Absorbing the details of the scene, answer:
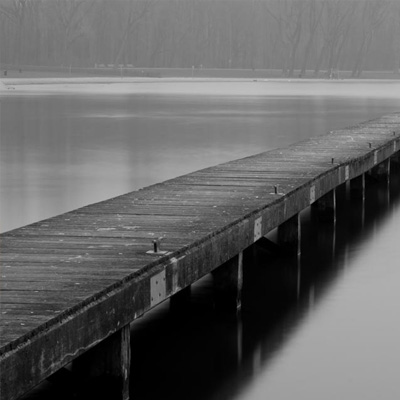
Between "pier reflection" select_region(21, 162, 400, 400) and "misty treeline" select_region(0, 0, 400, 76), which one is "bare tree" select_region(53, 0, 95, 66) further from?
"pier reflection" select_region(21, 162, 400, 400)

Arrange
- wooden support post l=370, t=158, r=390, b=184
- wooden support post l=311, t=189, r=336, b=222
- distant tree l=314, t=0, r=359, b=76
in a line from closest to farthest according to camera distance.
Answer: wooden support post l=311, t=189, r=336, b=222, wooden support post l=370, t=158, r=390, b=184, distant tree l=314, t=0, r=359, b=76

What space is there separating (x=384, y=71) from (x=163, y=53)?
29030 millimetres

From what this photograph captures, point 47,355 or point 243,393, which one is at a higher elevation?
point 47,355

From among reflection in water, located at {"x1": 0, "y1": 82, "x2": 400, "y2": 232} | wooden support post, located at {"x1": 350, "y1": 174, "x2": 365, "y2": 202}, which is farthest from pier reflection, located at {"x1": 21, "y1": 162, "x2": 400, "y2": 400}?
reflection in water, located at {"x1": 0, "y1": 82, "x2": 400, "y2": 232}

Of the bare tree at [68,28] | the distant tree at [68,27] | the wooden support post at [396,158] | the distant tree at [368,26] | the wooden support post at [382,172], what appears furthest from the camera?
the distant tree at [368,26]

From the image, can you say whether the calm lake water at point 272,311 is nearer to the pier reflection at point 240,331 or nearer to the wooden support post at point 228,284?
the pier reflection at point 240,331

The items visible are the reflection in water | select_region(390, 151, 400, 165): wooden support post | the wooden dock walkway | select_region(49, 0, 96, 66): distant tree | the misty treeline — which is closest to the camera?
the wooden dock walkway

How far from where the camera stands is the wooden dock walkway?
531 centimetres

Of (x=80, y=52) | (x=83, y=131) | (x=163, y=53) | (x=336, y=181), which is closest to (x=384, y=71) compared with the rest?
(x=163, y=53)

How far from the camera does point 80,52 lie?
140 m

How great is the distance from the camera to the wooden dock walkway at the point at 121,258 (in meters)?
5.31

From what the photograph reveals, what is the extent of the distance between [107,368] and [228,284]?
249cm

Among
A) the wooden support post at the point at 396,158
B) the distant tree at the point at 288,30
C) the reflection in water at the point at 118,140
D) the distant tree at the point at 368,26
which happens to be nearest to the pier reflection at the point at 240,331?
the reflection in water at the point at 118,140

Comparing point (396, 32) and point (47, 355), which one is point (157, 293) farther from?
point (396, 32)
